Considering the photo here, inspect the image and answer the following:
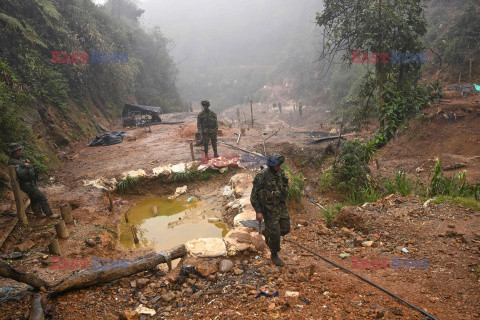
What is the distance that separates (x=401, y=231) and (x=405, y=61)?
5019mm

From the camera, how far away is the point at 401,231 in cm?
396

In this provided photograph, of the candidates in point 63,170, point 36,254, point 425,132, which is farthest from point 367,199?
point 63,170

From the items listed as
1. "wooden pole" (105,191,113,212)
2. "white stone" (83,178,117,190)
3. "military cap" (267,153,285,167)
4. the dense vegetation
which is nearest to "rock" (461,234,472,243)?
"military cap" (267,153,285,167)

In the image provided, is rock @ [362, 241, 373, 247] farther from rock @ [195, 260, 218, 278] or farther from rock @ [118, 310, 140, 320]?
rock @ [118, 310, 140, 320]

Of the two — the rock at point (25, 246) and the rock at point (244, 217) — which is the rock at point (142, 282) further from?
the rock at point (25, 246)

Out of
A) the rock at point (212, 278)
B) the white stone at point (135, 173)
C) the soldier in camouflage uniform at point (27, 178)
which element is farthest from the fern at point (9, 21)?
the rock at point (212, 278)

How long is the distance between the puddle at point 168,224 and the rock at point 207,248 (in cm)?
139

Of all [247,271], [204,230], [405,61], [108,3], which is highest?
[108,3]

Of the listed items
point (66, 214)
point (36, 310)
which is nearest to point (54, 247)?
point (66, 214)

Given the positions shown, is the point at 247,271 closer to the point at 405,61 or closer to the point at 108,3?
the point at 405,61

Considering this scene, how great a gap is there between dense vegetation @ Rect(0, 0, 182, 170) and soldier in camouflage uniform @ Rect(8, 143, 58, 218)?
7.25ft

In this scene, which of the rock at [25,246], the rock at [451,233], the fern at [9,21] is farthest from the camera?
the fern at [9,21]

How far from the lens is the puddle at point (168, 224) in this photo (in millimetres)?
5453

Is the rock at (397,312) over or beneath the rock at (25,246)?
beneath
